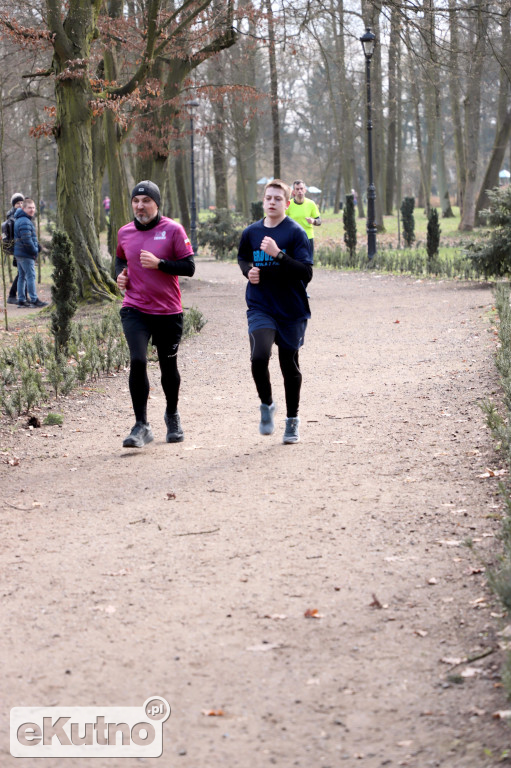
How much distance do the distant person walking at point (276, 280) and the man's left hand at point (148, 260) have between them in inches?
23.5

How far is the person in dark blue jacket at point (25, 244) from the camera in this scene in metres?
17.0

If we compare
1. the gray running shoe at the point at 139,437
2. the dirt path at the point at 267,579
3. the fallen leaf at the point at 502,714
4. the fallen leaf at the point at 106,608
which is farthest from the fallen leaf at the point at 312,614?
the gray running shoe at the point at 139,437

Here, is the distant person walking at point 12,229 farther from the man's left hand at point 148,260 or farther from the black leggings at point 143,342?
the man's left hand at point 148,260

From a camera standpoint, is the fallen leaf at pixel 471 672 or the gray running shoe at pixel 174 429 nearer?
the fallen leaf at pixel 471 672

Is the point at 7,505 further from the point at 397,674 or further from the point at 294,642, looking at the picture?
the point at 397,674

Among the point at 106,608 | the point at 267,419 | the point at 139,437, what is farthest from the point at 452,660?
the point at 139,437

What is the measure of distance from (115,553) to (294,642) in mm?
1390

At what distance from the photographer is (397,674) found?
3.35 meters

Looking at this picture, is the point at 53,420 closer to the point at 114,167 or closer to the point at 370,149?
the point at 114,167

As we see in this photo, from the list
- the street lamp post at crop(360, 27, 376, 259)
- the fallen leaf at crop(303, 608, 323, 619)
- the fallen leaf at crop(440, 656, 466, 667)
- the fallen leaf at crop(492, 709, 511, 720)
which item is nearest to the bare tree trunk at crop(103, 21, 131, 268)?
the street lamp post at crop(360, 27, 376, 259)

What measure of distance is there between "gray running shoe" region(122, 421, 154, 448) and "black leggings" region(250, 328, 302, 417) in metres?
0.87

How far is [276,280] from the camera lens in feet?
21.3

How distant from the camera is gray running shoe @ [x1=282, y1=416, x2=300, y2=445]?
22.4 ft

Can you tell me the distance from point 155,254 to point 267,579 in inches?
118
